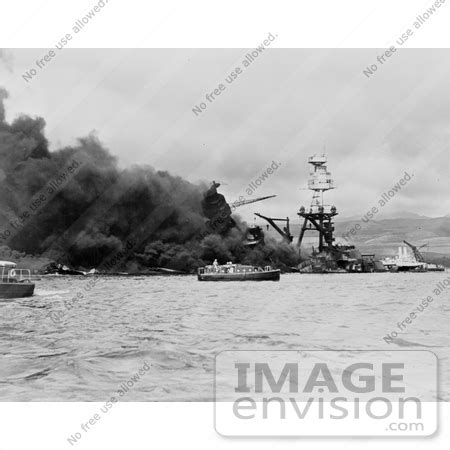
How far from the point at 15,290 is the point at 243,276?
18.3m

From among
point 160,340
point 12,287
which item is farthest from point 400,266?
point 160,340

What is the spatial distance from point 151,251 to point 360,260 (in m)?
12.9

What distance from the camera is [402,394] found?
5.22 meters

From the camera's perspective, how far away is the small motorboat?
114ft

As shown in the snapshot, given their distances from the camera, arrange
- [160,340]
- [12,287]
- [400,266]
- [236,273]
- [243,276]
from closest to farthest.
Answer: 1. [160,340]
2. [12,287]
3. [400,266]
4. [243,276]
5. [236,273]

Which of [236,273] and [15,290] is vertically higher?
[236,273]

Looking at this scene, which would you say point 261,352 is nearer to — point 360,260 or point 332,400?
point 332,400

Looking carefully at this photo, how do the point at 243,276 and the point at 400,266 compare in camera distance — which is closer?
the point at 400,266

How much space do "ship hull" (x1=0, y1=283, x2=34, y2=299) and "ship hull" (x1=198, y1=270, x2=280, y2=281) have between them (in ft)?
53.2

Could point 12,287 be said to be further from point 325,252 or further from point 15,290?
point 325,252

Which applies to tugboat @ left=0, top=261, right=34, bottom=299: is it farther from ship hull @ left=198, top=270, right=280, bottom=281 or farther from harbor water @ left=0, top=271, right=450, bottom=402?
ship hull @ left=198, top=270, right=280, bottom=281

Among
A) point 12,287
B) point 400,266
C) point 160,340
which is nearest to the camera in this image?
point 160,340

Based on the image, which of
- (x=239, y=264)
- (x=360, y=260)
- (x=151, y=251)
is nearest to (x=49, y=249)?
(x=151, y=251)

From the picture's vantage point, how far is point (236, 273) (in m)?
35.3
